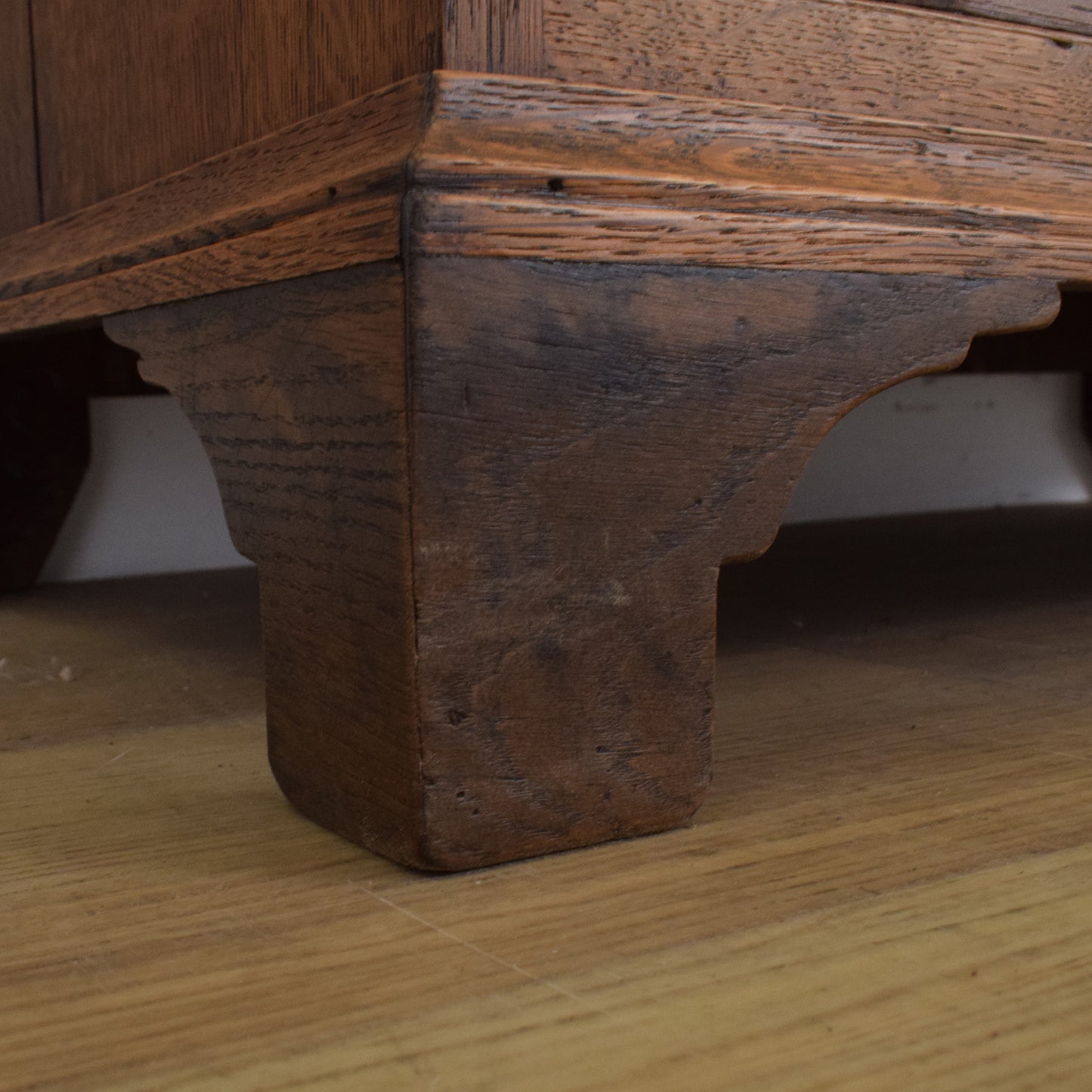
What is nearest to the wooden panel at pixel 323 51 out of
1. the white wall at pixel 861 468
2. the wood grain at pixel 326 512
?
the wood grain at pixel 326 512

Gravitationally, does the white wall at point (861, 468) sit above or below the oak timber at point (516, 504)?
below

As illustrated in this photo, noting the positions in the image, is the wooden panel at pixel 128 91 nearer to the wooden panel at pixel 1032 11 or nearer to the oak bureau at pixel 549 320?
the oak bureau at pixel 549 320

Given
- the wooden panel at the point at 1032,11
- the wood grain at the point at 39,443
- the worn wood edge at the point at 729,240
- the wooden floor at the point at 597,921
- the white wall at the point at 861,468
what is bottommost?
the white wall at the point at 861,468

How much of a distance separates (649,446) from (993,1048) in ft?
1.06

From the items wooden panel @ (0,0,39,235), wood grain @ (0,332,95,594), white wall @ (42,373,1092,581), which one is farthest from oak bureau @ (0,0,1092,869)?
white wall @ (42,373,1092,581)

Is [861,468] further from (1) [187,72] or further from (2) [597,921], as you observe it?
(2) [597,921]

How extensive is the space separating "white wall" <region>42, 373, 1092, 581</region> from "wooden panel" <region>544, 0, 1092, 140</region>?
3.95 feet

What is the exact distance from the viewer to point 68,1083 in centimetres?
46

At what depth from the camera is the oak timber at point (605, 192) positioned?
62 centimetres

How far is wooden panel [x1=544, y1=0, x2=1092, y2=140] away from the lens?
26.7 inches

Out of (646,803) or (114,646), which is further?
(114,646)

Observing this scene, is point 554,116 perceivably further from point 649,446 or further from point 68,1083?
point 68,1083

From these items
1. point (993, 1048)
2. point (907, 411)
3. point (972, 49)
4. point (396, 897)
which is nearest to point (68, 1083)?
point (396, 897)

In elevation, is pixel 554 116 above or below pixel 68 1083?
above
